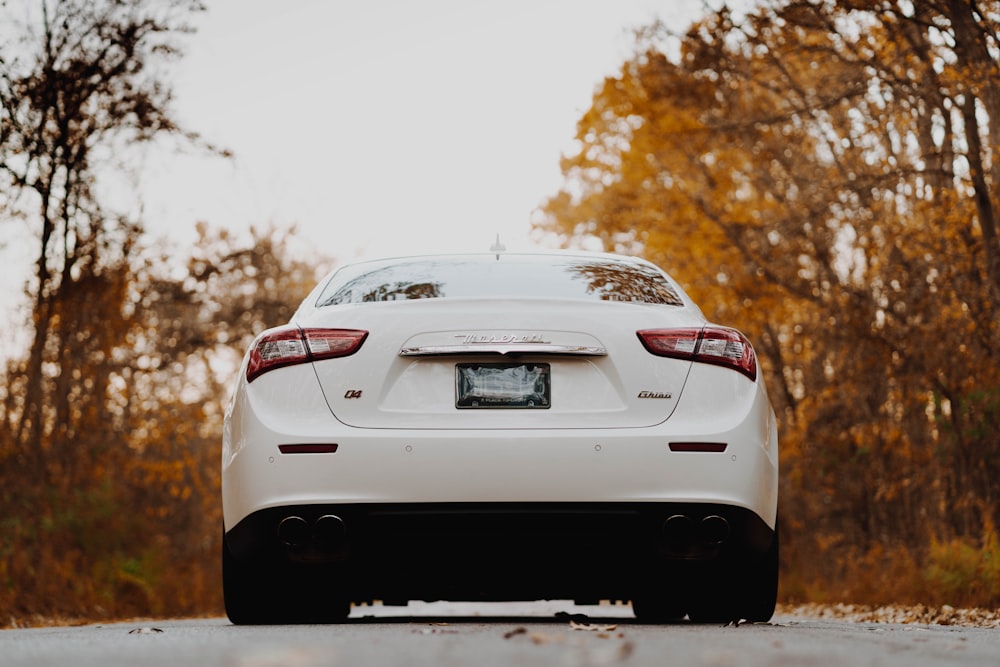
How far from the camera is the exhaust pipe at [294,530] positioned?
5.65 m

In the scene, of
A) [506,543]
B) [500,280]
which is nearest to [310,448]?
[506,543]

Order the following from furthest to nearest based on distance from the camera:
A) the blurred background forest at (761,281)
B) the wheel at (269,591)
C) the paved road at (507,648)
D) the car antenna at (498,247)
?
the blurred background forest at (761,281) < the car antenna at (498,247) < the wheel at (269,591) < the paved road at (507,648)

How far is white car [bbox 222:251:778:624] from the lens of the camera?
18.1 feet

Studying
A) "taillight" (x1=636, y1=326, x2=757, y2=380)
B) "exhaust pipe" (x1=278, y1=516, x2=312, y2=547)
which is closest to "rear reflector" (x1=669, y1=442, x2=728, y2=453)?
"taillight" (x1=636, y1=326, x2=757, y2=380)

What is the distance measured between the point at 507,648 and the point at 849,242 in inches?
583

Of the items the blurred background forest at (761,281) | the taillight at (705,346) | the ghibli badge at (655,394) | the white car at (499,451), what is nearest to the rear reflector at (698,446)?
the white car at (499,451)

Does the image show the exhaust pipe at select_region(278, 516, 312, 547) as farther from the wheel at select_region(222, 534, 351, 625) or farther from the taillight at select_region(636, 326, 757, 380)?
the taillight at select_region(636, 326, 757, 380)

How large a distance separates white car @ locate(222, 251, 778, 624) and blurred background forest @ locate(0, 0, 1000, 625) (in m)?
5.23

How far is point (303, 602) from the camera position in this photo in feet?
20.7

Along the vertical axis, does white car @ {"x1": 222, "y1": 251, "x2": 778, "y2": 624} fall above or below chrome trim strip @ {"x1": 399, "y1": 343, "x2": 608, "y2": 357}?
below

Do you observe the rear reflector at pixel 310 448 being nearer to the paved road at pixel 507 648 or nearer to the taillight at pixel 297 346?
the taillight at pixel 297 346

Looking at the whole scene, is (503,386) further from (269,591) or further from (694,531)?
(269,591)

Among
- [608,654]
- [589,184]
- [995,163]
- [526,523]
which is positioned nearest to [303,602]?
[526,523]

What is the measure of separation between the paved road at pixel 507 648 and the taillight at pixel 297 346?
A: 3.48ft
